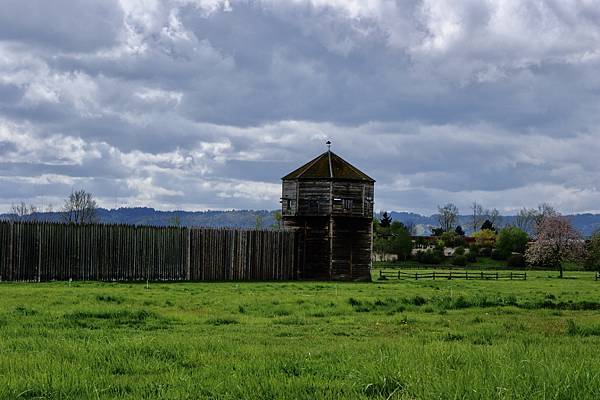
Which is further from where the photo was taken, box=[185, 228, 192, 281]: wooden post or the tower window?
the tower window

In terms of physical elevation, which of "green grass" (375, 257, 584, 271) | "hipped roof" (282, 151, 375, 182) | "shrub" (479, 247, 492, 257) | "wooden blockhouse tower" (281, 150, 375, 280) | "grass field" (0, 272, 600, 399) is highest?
"hipped roof" (282, 151, 375, 182)

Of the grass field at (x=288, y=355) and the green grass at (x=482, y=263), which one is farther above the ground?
the grass field at (x=288, y=355)

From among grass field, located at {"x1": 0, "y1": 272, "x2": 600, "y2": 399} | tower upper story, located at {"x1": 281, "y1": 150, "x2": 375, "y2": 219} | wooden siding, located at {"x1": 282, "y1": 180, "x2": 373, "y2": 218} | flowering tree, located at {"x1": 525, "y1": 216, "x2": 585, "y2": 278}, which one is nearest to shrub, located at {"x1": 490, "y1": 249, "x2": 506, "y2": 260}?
flowering tree, located at {"x1": 525, "y1": 216, "x2": 585, "y2": 278}

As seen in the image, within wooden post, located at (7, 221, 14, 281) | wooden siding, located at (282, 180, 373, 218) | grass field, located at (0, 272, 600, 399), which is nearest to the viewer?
grass field, located at (0, 272, 600, 399)

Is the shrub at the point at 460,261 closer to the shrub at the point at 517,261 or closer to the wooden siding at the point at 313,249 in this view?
the shrub at the point at 517,261

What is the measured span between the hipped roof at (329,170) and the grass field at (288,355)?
34827mm

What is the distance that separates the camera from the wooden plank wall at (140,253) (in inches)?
1596

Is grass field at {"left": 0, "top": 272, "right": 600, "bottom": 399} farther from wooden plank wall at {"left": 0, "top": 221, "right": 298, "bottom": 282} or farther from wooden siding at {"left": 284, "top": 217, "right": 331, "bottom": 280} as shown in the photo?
wooden siding at {"left": 284, "top": 217, "right": 331, "bottom": 280}

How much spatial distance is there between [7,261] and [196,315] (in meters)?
23.3

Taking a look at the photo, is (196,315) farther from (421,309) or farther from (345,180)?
(345,180)

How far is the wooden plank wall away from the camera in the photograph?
133 ft

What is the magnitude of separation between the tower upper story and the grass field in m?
34.0

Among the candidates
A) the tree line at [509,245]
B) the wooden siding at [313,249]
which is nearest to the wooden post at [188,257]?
the wooden siding at [313,249]

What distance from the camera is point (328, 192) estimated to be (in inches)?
2180
